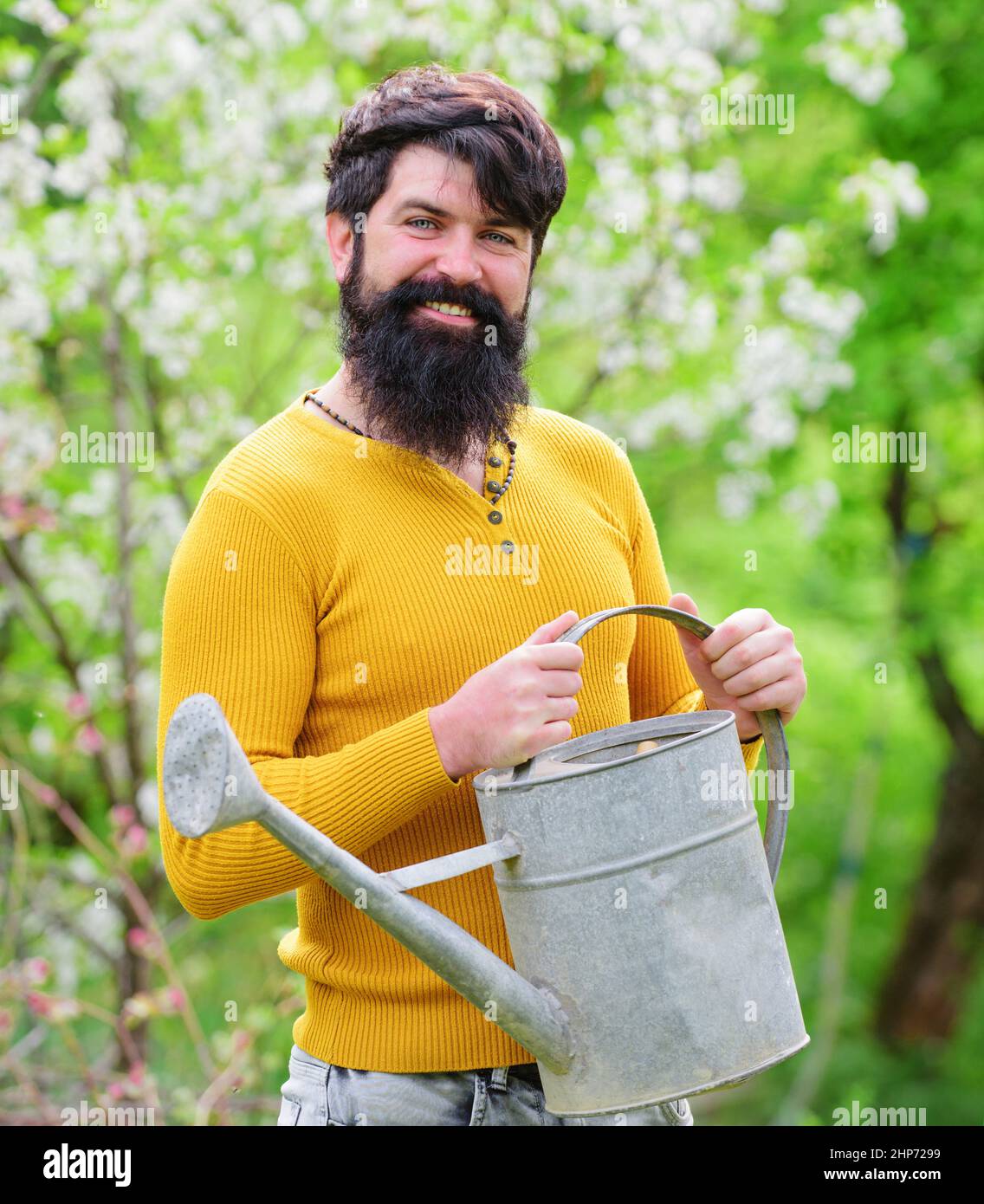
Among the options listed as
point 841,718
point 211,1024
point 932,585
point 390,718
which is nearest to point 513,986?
point 390,718

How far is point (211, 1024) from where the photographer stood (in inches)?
212

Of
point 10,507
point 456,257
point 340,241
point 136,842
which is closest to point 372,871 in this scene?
point 456,257

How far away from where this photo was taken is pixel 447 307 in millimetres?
1831

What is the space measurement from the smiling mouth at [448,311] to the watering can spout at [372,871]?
2.29 feet

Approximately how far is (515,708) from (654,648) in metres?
0.58

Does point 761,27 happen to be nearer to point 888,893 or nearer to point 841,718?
point 841,718

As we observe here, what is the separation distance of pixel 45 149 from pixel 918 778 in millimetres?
7453

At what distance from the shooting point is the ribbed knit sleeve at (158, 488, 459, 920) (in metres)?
1.56

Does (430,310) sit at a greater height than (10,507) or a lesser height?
lesser

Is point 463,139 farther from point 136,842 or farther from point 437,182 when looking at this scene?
point 136,842

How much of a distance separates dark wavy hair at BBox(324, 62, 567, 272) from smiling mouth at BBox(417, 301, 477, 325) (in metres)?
0.13

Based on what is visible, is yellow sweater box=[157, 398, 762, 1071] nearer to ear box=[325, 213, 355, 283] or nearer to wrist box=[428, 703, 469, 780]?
wrist box=[428, 703, 469, 780]

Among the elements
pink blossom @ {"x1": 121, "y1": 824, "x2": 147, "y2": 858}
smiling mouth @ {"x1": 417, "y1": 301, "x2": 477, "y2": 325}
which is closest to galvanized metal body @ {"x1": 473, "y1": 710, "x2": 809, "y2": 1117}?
smiling mouth @ {"x1": 417, "y1": 301, "x2": 477, "y2": 325}

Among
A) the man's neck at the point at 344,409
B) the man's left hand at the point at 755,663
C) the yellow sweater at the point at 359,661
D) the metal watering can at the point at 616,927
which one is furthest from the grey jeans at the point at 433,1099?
the man's neck at the point at 344,409
